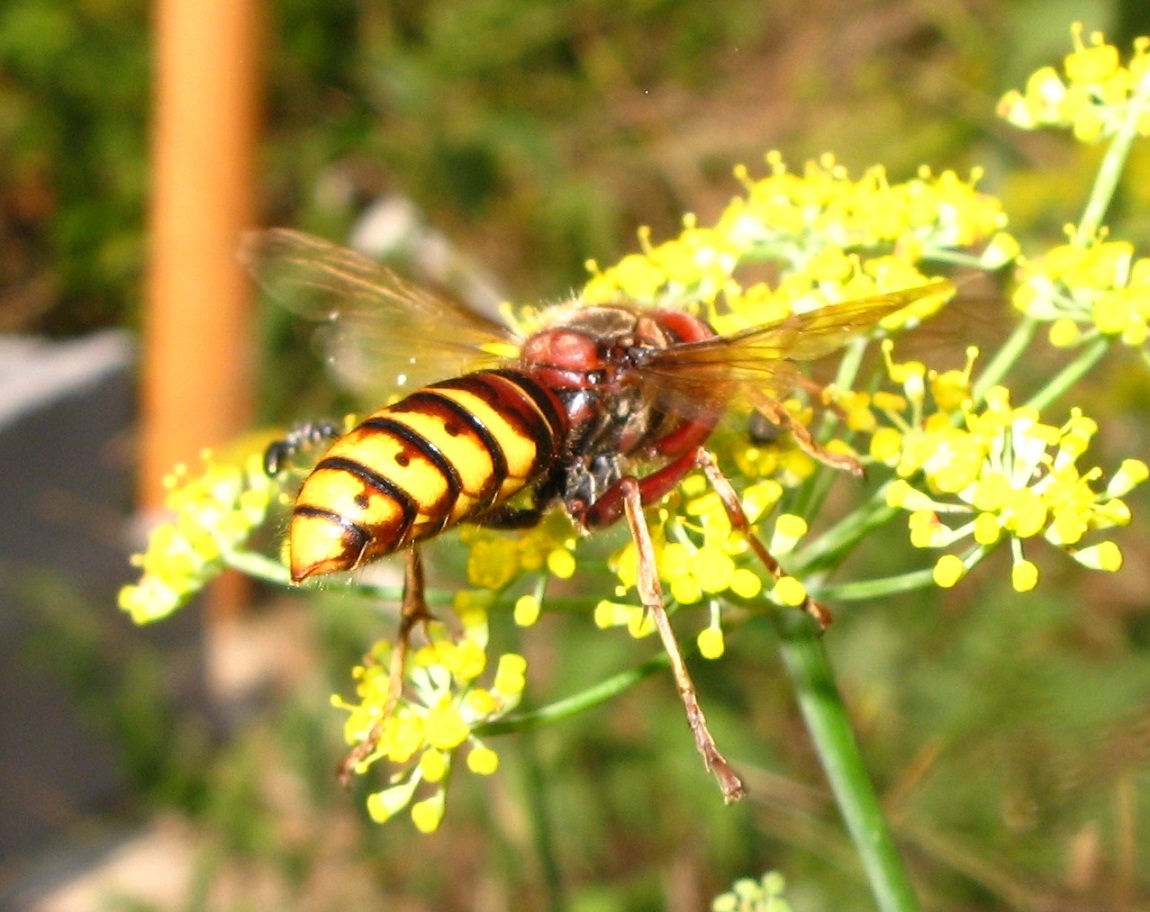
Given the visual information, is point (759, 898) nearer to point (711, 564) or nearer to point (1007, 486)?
point (711, 564)

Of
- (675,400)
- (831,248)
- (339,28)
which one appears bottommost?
(675,400)

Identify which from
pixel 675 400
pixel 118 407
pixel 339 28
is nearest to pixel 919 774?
pixel 675 400

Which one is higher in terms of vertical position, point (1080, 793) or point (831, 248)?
point (831, 248)

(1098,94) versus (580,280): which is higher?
(580,280)

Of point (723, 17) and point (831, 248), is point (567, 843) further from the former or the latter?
point (723, 17)

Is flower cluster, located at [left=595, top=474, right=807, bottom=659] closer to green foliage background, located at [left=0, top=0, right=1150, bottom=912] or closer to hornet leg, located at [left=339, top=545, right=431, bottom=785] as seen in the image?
hornet leg, located at [left=339, top=545, right=431, bottom=785]

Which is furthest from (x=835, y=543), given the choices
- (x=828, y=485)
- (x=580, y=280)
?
(x=580, y=280)
